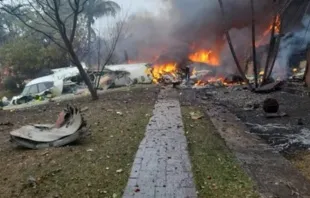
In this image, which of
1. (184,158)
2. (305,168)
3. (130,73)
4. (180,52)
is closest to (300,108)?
(305,168)

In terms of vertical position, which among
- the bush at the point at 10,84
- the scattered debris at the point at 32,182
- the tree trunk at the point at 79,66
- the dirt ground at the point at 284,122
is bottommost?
the bush at the point at 10,84

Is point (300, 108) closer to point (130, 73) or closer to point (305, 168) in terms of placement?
point (305, 168)

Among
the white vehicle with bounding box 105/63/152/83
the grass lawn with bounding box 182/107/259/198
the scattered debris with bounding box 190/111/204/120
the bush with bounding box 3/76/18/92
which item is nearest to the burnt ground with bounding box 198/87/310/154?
the scattered debris with bounding box 190/111/204/120

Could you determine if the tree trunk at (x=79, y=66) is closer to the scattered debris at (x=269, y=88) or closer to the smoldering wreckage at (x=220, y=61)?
the smoldering wreckage at (x=220, y=61)

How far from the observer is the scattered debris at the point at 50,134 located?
18.9ft

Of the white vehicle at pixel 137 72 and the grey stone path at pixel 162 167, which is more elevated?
the white vehicle at pixel 137 72

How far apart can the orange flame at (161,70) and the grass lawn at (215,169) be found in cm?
1546

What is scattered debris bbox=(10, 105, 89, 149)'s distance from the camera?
18.9 ft

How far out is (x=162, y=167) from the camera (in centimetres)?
479

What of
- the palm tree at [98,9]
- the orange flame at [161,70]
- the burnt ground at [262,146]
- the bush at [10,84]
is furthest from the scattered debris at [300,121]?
the palm tree at [98,9]

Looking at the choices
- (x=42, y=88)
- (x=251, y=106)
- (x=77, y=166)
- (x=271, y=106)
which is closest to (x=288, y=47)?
(x=251, y=106)

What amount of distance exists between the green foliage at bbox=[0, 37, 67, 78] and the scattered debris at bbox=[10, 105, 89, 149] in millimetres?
22004

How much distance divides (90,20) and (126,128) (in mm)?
28470

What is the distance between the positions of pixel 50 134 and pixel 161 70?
18059mm
